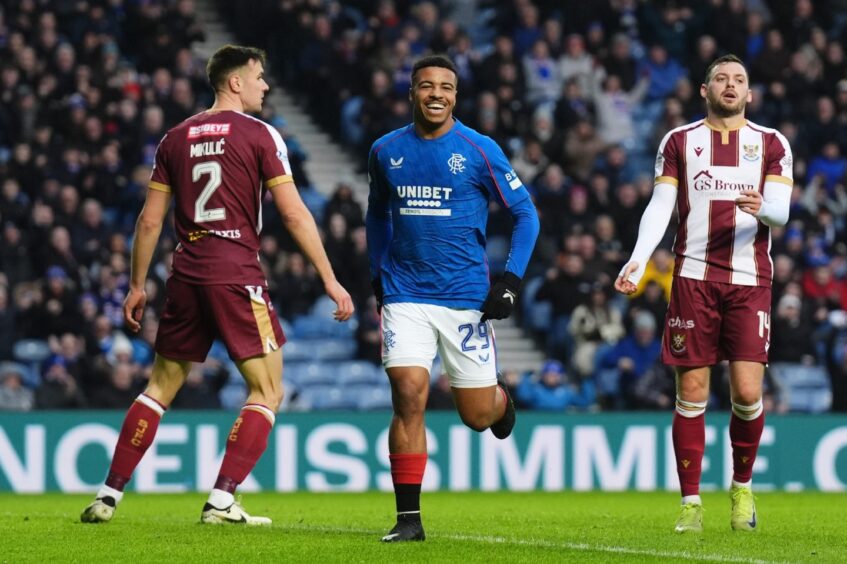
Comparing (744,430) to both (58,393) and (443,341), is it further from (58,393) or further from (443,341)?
(58,393)

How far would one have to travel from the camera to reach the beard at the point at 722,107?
8445 mm

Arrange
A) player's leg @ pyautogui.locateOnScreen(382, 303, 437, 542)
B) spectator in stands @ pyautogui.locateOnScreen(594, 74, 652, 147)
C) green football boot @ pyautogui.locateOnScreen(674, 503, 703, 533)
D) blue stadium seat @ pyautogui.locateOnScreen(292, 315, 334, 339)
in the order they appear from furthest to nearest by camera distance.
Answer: spectator in stands @ pyautogui.locateOnScreen(594, 74, 652, 147) < blue stadium seat @ pyautogui.locateOnScreen(292, 315, 334, 339) < green football boot @ pyautogui.locateOnScreen(674, 503, 703, 533) < player's leg @ pyautogui.locateOnScreen(382, 303, 437, 542)

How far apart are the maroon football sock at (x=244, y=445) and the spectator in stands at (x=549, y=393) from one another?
8277 mm

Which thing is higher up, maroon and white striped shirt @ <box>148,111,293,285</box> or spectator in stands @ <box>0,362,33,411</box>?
maroon and white striped shirt @ <box>148,111,293,285</box>

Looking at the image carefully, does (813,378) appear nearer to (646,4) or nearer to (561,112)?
(561,112)

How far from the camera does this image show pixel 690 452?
8445 millimetres

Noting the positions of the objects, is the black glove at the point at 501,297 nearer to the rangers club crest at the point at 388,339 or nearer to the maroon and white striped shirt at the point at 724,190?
the rangers club crest at the point at 388,339

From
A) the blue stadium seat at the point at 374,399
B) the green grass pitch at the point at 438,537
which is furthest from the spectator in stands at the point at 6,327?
the green grass pitch at the point at 438,537

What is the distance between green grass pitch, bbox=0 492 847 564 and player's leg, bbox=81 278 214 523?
0.18m


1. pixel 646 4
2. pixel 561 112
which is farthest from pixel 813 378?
pixel 646 4

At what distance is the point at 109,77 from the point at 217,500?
36.9 ft

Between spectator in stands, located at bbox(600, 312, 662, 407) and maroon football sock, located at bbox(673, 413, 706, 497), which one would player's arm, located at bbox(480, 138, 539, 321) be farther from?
spectator in stands, located at bbox(600, 312, 662, 407)

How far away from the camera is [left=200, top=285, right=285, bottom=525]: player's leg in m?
7.89

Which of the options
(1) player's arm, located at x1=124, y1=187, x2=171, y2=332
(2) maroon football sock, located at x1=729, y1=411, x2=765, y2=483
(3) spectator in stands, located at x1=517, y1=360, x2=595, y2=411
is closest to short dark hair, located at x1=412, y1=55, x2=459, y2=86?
(1) player's arm, located at x1=124, y1=187, x2=171, y2=332
